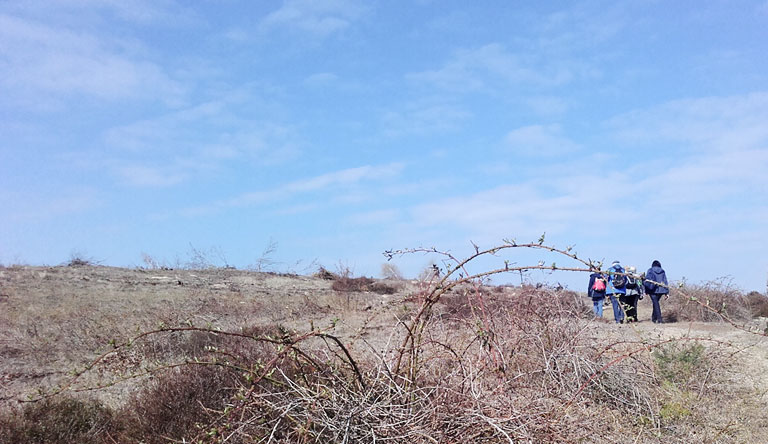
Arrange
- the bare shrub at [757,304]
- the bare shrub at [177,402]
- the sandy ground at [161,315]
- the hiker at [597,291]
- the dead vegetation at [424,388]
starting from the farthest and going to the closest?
1. the bare shrub at [757,304]
2. the hiker at [597,291]
3. the sandy ground at [161,315]
4. the bare shrub at [177,402]
5. the dead vegetation at [424,388]

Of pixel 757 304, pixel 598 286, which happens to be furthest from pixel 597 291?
pixel 757 304

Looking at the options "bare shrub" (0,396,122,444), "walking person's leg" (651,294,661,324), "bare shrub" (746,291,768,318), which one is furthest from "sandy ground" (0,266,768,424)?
"bare shrub" (746,291,768,318)

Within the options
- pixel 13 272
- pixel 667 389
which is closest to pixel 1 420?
pixel 667 389

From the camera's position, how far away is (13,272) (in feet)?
51.1

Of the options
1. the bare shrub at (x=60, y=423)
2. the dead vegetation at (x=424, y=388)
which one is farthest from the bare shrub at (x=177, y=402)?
the bare shrub at (x=60, y=423)

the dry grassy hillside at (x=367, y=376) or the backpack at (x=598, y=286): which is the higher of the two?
the backpack at (x=598, y=286)

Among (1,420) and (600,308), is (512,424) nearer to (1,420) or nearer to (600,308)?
(1,420)

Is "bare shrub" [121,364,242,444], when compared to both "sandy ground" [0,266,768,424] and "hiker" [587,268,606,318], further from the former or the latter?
"hiker" [587,268,606,318]

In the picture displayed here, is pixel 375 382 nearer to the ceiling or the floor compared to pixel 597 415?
nearer to the ceiling

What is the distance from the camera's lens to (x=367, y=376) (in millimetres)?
3680

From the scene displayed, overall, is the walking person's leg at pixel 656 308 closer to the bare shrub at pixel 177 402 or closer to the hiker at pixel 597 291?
the hiker at pixel 597 291

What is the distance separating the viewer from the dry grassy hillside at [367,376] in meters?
3.34

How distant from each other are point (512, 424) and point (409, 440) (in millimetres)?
555

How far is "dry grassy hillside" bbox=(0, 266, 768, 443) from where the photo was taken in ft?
11.0
